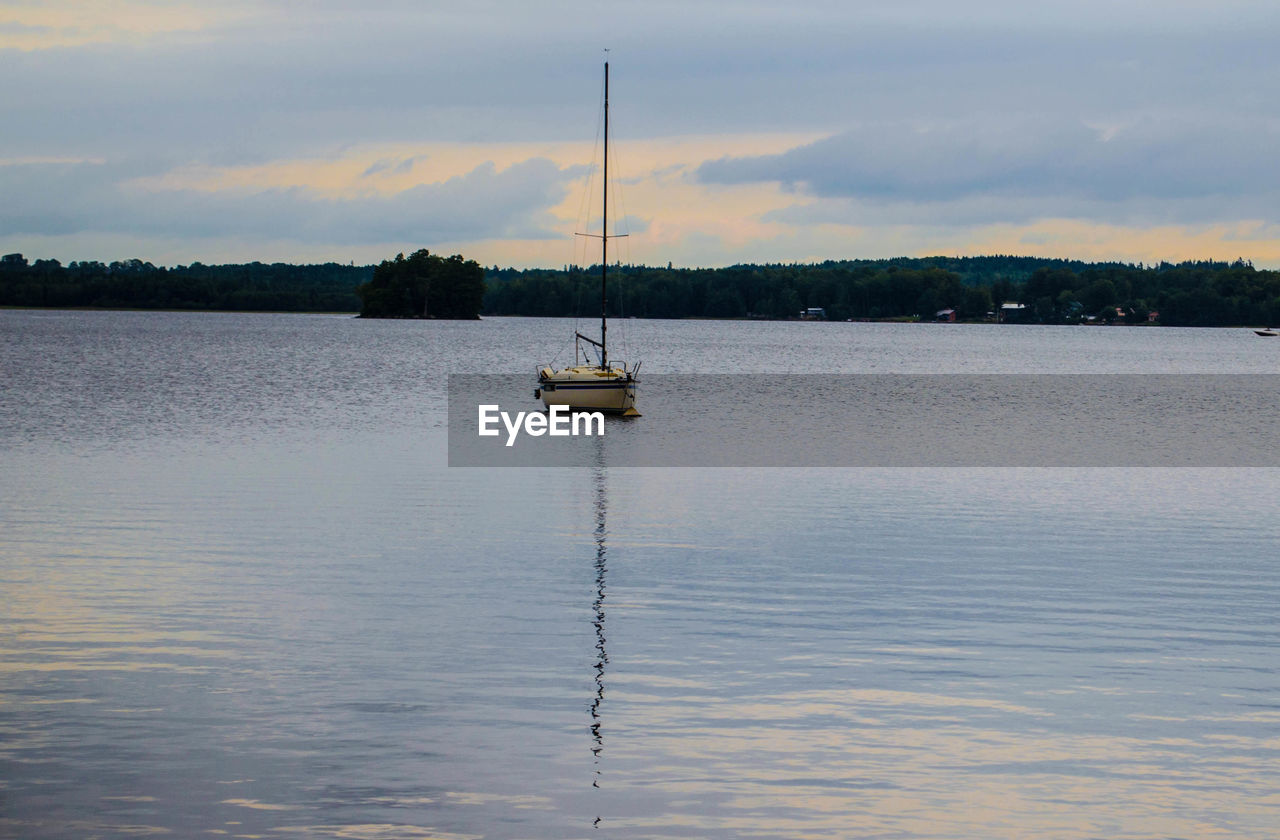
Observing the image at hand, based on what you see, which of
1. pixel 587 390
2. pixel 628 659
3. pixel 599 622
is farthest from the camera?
pixel 587 390

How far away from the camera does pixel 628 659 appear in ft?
58.5

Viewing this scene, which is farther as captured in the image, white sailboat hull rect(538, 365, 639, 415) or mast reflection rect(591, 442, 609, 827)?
white sailboat hull rect(538, 365, 639, 415)

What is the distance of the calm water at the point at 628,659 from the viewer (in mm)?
12555

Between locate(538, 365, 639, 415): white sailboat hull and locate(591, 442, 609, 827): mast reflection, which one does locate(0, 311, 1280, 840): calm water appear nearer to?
locate(591, 442, 609, 827): mast reflection

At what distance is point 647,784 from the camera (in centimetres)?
1302

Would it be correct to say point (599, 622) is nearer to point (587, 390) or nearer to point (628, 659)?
point (628, 659)

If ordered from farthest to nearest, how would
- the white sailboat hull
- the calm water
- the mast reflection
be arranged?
1. the white sailboat hull
2. the mast reflection
3. the calm water

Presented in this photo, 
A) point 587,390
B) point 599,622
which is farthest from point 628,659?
point 587,390

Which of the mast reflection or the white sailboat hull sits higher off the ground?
the white sailboat hull

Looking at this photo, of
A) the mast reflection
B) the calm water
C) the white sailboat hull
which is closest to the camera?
the calm water

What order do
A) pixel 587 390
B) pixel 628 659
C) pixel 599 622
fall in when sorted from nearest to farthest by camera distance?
pixel 628 659 → pixel 599 622 → pixel 587 390

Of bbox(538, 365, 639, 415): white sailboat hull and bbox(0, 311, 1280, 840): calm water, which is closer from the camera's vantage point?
bbox(0, 311, 1280, 840): calm water

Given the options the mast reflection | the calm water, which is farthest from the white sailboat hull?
the calm water

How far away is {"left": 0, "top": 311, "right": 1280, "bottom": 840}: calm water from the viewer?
12.6 m
